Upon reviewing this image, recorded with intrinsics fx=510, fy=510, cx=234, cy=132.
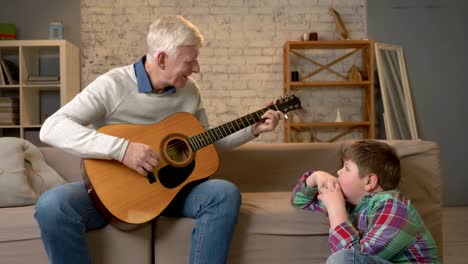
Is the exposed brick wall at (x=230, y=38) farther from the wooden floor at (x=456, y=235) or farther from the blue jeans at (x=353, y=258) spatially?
the blue jeans at (x=353, y=258)

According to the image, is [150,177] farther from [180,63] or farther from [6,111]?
[6,111]

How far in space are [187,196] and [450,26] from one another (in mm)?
4330

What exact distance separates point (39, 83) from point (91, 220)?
333cm

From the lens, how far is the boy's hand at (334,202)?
1486 millimetres

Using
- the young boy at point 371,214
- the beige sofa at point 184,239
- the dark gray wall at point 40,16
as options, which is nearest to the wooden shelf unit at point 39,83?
the dark gray wall at point 40,16

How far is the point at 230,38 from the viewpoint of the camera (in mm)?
5137

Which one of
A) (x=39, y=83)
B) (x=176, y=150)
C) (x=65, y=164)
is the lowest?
(x=65, y=164)

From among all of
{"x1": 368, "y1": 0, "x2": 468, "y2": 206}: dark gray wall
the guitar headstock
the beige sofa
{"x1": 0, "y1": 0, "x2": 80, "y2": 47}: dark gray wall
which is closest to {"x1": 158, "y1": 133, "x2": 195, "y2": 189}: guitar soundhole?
the beige sofa

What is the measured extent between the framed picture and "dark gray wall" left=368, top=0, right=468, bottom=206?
0.46 feet

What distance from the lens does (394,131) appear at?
16.5 ft

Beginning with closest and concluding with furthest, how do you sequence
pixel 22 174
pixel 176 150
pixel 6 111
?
1. pixel 176 150
2. pixel 22 174
3. pixel 6 111

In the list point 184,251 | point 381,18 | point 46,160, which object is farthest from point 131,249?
point 381,18

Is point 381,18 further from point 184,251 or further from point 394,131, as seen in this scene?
point 184,251

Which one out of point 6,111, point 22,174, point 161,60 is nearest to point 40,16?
point 6,111
